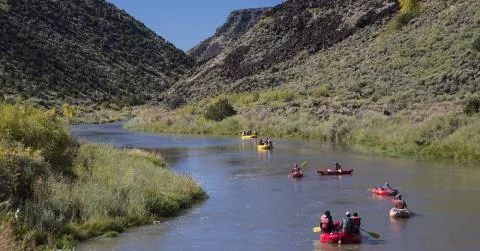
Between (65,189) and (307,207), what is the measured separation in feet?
28.4

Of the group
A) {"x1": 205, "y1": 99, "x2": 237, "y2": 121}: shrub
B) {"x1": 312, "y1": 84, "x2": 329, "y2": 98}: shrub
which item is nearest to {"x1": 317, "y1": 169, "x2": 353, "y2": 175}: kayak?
{"x1": 312, "y1": 84, "x2": 329, "y2": 98}: shrub

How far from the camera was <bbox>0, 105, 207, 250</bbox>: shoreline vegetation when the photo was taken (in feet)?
55.4

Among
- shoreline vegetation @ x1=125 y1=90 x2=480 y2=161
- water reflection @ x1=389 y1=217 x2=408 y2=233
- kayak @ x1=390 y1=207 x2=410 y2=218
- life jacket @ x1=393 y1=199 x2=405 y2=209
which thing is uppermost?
shoreline vegetation @ x1=125 y1=90 x2=480 y2=161

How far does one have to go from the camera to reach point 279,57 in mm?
92688

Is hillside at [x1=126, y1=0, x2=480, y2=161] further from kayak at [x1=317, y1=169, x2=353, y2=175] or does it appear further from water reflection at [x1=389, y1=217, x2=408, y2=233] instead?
water reflection at [x1=389, y1=217, x2=408, y2=233]

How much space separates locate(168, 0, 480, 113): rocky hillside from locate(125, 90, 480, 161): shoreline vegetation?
229 centimetres

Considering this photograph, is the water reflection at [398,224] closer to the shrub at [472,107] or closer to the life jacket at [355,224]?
the life jacket at [355,224]

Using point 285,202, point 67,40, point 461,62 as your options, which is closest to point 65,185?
point 285,202

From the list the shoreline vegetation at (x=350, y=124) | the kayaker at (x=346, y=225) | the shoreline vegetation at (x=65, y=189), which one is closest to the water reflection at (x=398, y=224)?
the kayaker at (x=346, y=225)

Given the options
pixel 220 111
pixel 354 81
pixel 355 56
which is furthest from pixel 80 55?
pixel 354 81

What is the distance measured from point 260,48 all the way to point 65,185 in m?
80.4

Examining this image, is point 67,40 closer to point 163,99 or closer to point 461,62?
point 163,99

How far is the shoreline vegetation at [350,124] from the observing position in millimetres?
38750

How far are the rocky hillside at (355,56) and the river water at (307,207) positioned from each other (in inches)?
824
